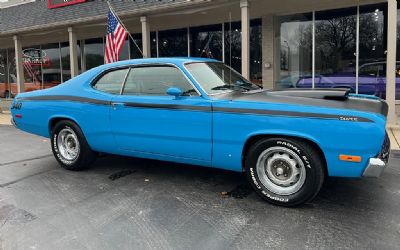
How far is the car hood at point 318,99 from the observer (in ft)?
12.8

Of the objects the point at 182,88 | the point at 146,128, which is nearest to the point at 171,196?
the point at 146,128

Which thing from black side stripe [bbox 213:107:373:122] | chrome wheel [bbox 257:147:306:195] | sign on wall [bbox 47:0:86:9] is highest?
sign on wall [bbox 47:0:86:9]

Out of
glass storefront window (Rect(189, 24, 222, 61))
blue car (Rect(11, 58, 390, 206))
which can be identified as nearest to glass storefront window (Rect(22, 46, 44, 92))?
glass storefront window (Rect(189, 24, 222, 61))

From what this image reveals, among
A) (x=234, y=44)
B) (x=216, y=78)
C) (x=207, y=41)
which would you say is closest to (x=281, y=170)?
(x=216, y=78)

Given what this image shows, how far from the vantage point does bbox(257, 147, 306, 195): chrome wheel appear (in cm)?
397

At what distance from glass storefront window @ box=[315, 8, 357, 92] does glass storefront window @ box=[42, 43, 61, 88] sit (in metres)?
13.8

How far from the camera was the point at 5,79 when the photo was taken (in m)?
22.8

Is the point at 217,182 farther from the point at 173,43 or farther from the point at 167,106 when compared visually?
the point at 173,43

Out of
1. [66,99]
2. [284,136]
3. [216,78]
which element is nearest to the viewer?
[284,136]

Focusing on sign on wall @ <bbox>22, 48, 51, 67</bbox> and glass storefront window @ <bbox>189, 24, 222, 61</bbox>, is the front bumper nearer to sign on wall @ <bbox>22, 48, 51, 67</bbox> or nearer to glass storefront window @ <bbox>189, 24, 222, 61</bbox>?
glass storefront window @ <bbox>189, 24, 222, 61</bbox>

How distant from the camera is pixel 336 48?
12203mm

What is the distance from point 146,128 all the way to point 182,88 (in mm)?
699

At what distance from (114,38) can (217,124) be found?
6661 millimetres

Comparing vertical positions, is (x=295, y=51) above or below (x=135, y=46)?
below
